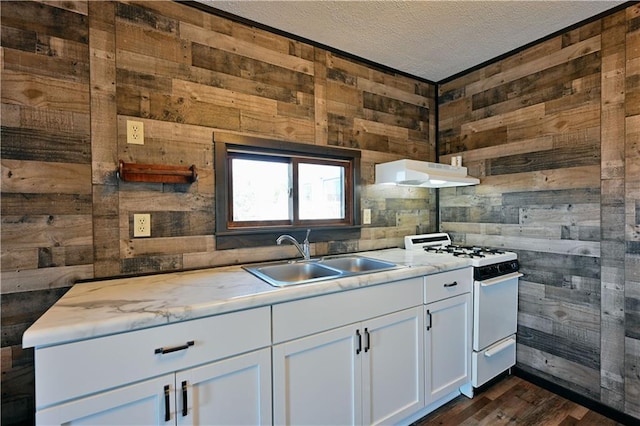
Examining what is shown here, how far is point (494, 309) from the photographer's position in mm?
2205

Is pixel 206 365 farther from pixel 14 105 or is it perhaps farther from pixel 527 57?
pixel 527 57

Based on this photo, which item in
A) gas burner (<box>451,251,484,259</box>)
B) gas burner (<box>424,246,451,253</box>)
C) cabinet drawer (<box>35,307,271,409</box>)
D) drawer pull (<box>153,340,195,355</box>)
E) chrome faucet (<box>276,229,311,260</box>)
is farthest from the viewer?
gas burner (<box>424,246,451,253</box>)

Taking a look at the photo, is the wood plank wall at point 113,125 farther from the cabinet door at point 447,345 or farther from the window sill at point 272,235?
the cabinet door at point 447,345

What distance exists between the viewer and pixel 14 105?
1432 millimetres

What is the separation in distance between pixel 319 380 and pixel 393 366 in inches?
20.2

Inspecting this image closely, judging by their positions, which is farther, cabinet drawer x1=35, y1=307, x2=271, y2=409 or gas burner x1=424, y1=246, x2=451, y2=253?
gas burner x1=424, y1=246, x2=451, y2=253

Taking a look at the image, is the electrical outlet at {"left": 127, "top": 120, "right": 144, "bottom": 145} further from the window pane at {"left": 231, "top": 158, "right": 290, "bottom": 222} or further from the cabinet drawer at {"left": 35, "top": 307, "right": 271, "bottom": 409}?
the cabinet drawer at {"left": 35, "top": 307, "right": 271, "bottom": 409}

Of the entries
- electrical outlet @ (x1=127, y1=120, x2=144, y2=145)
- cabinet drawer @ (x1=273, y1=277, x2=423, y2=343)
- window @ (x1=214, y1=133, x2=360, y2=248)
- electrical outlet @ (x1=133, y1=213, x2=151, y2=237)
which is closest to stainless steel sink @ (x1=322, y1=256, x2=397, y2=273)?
window @ (x1=214, y1=133, x2=360, y2=248)

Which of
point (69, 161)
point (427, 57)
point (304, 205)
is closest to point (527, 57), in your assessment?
point (427, 57)

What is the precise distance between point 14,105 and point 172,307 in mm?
1306

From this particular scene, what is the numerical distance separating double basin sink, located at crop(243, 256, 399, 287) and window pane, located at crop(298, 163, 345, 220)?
390 millimetres

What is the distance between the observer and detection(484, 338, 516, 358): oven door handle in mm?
2152

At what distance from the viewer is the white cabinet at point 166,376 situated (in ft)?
3.21

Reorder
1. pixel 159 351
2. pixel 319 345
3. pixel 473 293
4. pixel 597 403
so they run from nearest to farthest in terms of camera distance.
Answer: pixel 159 351, pixel 319 345, pixel 597 403, pixel 473 293
